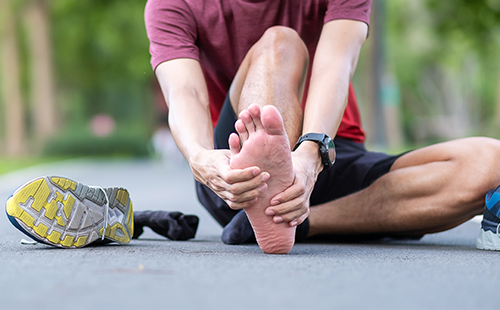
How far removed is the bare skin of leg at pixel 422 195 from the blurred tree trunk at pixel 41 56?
19486 millimetres

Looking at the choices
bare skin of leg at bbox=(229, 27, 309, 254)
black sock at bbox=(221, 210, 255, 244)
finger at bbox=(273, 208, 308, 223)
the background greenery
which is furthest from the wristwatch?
the background greenery

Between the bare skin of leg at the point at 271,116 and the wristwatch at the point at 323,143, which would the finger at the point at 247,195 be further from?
the wristwatch at the point at 323,143

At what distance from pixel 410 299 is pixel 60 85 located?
95.4 feet

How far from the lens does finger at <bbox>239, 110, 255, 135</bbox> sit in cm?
163

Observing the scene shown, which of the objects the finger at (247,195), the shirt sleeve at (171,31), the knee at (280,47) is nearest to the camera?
the finger at (247,195)

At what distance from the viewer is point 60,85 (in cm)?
2878

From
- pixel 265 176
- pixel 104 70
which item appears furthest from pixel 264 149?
pixel 104 70

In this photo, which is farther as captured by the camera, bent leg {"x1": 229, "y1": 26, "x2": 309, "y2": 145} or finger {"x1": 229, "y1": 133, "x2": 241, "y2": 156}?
bent leg {"x1": 229, "y1": 26, "x2": 309, "y2": 145}

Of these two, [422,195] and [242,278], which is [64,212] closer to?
[242,278]

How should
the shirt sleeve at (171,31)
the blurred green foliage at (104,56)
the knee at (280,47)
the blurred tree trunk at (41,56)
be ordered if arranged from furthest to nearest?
1. the blurred green foliage at (104,56)
2. the blurred tree trunk at (41,56)
3. the shirt sleeve at (171,31)
4. the knee at (280,47)

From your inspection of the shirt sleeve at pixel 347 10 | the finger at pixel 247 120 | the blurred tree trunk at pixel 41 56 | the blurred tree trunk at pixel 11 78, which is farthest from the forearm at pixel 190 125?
the blurred tree trunk at pixel 41 56

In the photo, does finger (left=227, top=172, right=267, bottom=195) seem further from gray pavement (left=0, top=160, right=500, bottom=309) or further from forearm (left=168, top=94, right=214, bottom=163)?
forearm (left=168, top=94, right=214, bottom=163)

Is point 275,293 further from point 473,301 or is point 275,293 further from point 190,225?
point 190,225

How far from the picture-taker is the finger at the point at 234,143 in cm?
167
